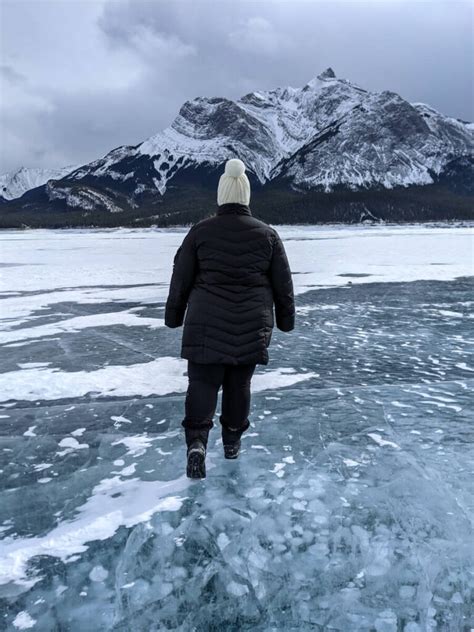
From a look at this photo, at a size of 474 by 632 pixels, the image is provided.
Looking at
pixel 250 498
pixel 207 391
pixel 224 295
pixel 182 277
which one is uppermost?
pixel 182 277

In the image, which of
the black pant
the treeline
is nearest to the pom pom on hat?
the black pant

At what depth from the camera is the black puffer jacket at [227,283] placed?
3676 millimetres

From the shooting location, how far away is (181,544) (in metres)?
3.04

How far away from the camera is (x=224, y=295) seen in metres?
3.72

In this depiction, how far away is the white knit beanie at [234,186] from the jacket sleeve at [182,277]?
0.36m

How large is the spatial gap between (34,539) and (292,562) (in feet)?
5.01

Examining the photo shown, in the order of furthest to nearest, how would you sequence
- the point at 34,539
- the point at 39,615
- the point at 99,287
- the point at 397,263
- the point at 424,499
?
the point at 397,263 → the point at 99,287 → the point at 424,499 → the point at 34,539 → the point at 39,615

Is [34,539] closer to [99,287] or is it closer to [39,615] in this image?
[39,615]

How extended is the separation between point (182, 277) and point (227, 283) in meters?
0.33

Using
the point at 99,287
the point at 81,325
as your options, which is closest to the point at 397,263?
the point at 99,287

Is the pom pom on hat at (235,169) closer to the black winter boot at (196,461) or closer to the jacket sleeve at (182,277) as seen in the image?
the jacket sleeve at (182,277)

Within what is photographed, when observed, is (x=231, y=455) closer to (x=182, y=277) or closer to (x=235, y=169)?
(x=182, y=277)

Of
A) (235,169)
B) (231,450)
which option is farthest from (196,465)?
(235,169)

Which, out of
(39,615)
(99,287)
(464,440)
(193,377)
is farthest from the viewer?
(99,287)
